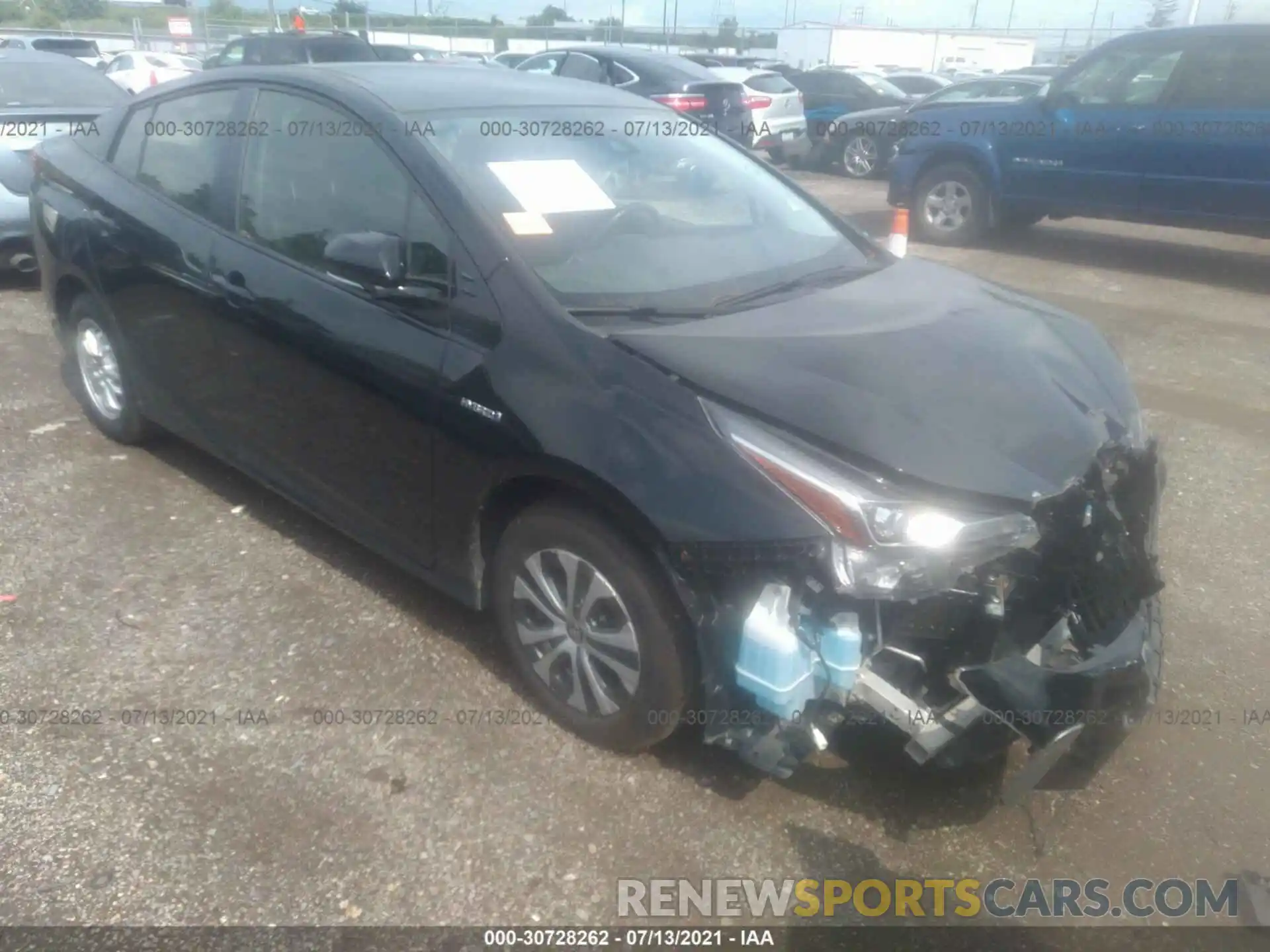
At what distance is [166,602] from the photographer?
11.7 feet

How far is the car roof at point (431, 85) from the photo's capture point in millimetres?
3377

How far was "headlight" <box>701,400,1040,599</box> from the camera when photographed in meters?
2.30

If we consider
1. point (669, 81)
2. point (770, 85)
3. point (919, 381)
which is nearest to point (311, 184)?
point (919, 381)

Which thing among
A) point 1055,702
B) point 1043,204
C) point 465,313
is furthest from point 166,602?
point 1043,204

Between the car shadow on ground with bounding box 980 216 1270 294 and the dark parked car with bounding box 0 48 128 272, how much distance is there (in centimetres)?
773

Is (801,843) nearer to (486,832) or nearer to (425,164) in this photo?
(486,832)

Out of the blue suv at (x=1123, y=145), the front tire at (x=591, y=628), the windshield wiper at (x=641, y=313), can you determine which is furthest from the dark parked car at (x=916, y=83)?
the front tire at (x=591, y=628)

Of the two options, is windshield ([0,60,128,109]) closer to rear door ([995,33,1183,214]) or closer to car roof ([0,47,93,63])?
car roof ([0,47,93,63])

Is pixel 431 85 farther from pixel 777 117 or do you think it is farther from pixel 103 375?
pixel 777 117

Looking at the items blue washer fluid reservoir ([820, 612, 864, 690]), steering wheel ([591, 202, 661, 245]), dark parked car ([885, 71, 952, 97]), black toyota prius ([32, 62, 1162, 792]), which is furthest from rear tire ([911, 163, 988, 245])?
dark parked car ([885, 71, 952, 97])

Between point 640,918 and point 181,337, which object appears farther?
point 181,337

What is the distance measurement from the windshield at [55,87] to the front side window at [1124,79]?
759 centimetres

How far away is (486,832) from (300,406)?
155 cm

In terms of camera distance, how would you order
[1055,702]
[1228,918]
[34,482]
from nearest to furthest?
[1055,702]
[1228,918]
[34,482]
